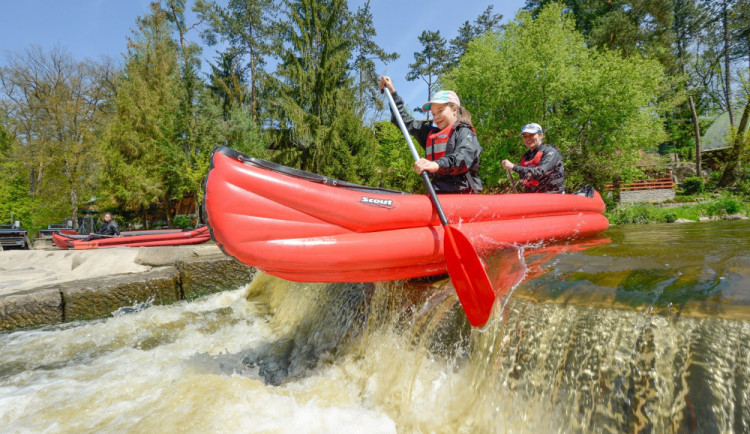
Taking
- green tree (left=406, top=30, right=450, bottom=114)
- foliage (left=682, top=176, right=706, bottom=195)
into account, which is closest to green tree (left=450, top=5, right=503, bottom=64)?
green tree (left=406, top=30, right=450, bottom=114)

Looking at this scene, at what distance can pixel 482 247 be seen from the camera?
116 inches

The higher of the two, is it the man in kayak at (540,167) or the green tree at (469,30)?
the green tree at (469,30)

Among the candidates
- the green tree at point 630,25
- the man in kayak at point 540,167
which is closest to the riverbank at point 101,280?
the man in kayak at point 540,167

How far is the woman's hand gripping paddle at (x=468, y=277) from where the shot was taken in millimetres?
2242

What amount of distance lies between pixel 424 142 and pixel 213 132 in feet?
51.4

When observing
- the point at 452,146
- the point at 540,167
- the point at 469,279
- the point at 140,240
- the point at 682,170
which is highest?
the point at 682,170

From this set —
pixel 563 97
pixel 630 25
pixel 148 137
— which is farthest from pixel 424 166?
pixel 630 25

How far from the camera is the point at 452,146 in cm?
328

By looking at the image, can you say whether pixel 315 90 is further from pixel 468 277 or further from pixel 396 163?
pixel 468 277

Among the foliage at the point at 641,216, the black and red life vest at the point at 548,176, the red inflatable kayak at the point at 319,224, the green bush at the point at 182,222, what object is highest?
the black and red life vest at the point at 548,176

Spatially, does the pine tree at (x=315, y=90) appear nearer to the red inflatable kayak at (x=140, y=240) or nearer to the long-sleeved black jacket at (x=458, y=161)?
the red inflatable kayak at (x=140, y=240)

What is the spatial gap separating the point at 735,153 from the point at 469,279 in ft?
78.2

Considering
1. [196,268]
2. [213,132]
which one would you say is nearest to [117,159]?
[213,132]

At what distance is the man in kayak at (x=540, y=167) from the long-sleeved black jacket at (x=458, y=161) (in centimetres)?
140
